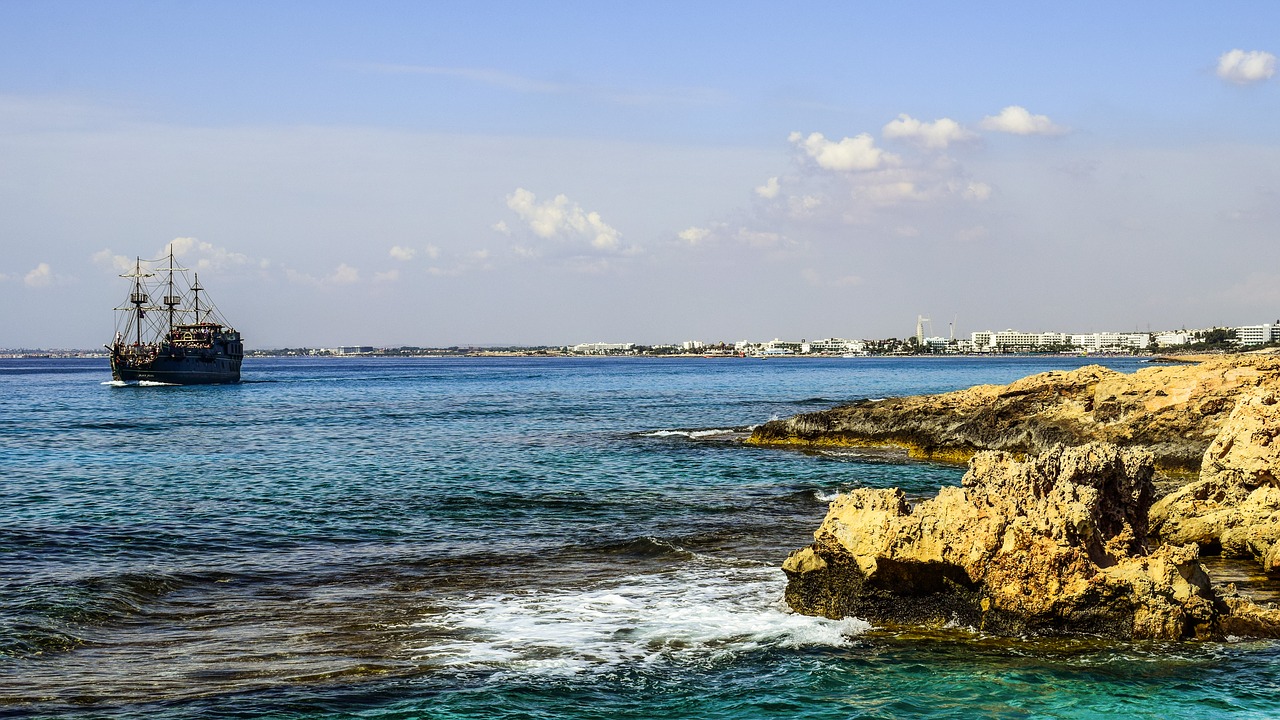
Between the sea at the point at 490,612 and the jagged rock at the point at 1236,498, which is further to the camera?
the jagged rock at the point at 1236,498

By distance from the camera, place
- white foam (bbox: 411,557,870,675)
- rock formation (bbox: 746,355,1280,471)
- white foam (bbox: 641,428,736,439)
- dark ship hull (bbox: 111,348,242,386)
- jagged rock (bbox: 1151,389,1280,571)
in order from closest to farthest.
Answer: white foam (bbox: 411,557,870,675) → jagged rock (bbox: 1151,389,1280,571) → rock formation (bbox: 746,355,1280,471) → white foam (bbox: 641,428,736,439) → dark ship hull (bbox: 111,348,242,386)

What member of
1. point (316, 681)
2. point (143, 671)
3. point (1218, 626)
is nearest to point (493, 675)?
point (316, 681)

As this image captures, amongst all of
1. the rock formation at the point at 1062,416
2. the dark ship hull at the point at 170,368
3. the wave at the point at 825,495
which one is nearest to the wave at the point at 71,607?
the wave at the point at 825,495

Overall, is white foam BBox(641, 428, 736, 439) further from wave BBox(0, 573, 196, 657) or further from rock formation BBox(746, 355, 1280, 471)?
wave BBox(0, 573, 196, 657)

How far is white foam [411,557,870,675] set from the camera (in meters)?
11.7

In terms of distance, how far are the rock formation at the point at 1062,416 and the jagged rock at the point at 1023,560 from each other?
18086 mm

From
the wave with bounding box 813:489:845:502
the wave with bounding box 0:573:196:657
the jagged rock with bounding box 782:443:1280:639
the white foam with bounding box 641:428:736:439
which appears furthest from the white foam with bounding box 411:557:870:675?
the white foam with bounding box 641:428:736:439

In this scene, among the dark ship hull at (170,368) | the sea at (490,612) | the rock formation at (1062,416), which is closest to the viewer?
the sea at (490,612)

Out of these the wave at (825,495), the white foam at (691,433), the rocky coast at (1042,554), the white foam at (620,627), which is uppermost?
the rocky coast at (1042,554)

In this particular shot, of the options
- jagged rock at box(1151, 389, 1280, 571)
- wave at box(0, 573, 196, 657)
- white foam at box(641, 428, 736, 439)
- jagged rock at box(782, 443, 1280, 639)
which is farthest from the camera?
white foam at box(641, 428, 736, 439)

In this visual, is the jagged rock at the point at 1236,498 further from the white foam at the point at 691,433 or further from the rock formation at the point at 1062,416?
the white foam at the point at 691,433

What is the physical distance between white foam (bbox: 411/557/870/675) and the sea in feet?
0.18

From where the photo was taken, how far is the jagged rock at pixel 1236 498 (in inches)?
646

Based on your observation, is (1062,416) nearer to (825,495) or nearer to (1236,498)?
(825,495)
